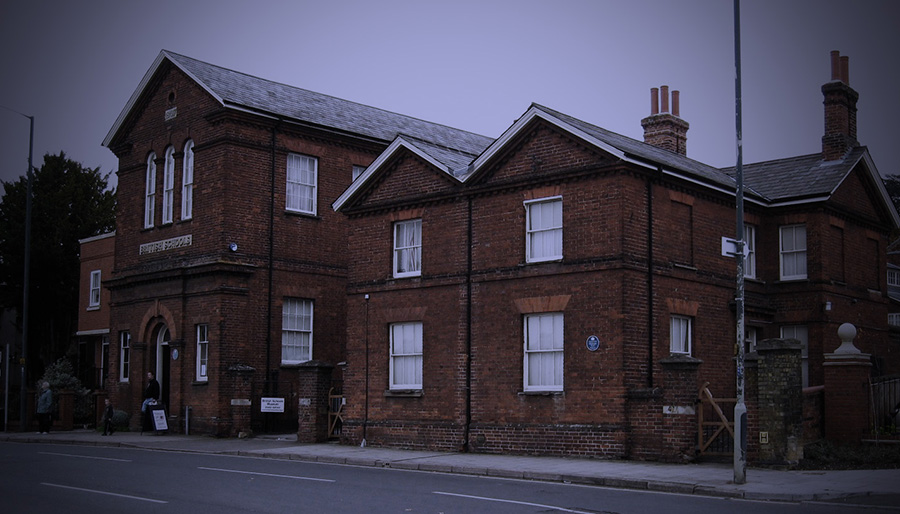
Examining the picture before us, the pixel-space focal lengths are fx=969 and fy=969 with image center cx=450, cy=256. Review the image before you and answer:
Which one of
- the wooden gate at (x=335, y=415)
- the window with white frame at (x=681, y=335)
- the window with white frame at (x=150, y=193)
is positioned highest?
the window with white frame at (x=150, y=193)

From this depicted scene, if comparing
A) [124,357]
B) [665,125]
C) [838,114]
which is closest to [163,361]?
[124,357]

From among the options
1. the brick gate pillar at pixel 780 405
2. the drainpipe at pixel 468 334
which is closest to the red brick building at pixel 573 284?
the drainpipe at pixel 468 334

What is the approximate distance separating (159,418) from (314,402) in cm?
647

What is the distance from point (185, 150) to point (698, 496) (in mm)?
22954

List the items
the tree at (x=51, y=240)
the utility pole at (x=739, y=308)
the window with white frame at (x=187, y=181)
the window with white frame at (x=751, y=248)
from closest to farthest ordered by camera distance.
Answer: the utility pole at (x=739, y=308) → the window with white frame at (x=751, y=248) → the window with white frame at (x=187, y=181) → the tree at (x=51, y=240)

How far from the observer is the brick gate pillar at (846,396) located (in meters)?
21.0

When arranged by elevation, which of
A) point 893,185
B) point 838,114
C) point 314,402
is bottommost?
point 314,402

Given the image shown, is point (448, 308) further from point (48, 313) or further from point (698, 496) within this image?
point (48, 313)

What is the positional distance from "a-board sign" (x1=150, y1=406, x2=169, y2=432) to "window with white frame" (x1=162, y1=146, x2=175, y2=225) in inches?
261

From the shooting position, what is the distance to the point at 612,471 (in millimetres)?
18859

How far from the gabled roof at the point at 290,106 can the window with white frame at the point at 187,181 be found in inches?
94.3

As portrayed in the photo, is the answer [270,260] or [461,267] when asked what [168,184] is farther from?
[461,267]

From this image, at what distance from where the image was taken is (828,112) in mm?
30781

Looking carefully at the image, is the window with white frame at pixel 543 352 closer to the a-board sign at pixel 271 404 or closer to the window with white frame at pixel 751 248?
the window with white frame at pixel 751 248
